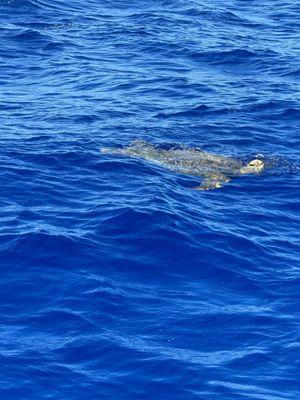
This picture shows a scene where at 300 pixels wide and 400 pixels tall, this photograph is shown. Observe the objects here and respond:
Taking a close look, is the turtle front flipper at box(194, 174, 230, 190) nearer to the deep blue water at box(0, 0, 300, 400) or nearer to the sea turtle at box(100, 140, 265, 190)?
the sea turtle at box(100, 140, 265, 190)

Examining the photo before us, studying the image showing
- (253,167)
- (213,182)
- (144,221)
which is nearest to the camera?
(144,221)

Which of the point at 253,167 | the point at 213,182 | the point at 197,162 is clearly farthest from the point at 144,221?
the point at 253,167

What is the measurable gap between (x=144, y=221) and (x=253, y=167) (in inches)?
191

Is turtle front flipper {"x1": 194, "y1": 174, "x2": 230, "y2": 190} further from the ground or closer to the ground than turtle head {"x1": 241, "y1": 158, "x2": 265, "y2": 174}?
closer to the ground

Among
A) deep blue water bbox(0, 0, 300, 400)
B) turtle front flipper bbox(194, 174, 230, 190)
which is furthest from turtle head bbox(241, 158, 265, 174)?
turtle front flipper bbox(194, 174, 230, 190)

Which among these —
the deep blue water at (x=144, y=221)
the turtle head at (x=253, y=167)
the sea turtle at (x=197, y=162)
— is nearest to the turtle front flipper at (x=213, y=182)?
the sea turtle at (x=197, y=162)

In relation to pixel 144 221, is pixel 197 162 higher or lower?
higher

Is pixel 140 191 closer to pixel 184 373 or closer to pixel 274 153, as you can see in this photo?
pixel 274 153

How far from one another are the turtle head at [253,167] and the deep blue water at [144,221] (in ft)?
0.96

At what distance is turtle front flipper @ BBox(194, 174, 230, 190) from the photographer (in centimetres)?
2516

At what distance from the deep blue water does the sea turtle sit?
365 millimetres

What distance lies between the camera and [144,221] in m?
22.7

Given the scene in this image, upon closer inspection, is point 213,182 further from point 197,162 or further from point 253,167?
point 253,167

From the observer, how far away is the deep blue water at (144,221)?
17500mm
